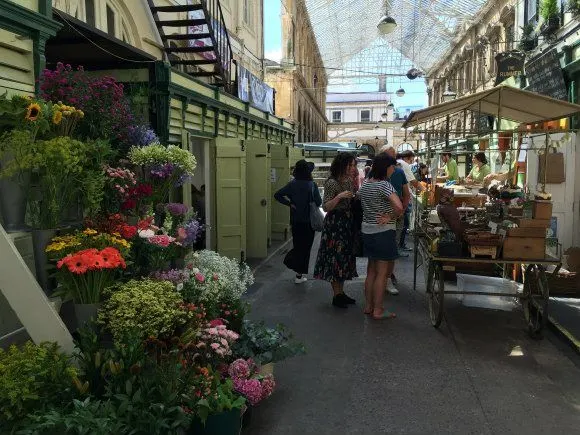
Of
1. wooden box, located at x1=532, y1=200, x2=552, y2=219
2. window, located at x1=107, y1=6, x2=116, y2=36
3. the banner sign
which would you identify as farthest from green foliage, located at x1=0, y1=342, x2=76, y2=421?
the banner sign

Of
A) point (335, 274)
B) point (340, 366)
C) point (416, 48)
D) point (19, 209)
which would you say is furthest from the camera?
point (416, 48)

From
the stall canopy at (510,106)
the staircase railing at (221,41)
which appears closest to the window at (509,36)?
the staircase railing at (221,41)

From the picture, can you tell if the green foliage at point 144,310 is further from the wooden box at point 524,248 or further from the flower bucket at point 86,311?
the wooden box at point 524,248

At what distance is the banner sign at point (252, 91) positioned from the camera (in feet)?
37.8

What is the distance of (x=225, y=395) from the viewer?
2.76 meters

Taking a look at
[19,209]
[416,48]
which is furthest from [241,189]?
[416,48]

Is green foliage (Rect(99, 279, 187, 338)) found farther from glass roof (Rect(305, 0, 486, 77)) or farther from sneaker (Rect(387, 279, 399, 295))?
glass roof (Rect(305, 0, 486, 77))

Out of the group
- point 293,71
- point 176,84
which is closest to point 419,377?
point 176,84

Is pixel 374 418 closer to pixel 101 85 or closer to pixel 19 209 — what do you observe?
pixel 19 209

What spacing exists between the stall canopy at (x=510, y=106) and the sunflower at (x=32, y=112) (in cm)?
440

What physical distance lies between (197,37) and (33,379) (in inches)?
310

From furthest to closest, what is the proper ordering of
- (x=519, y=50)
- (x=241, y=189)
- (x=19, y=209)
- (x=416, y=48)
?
(x=416, y=48)
(x=519, y=50)
(x=241, y=189)
(x=19, y=209)

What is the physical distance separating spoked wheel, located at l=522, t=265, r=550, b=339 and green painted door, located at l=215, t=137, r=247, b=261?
15.2ft

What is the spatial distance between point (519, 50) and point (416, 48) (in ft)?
86.3
